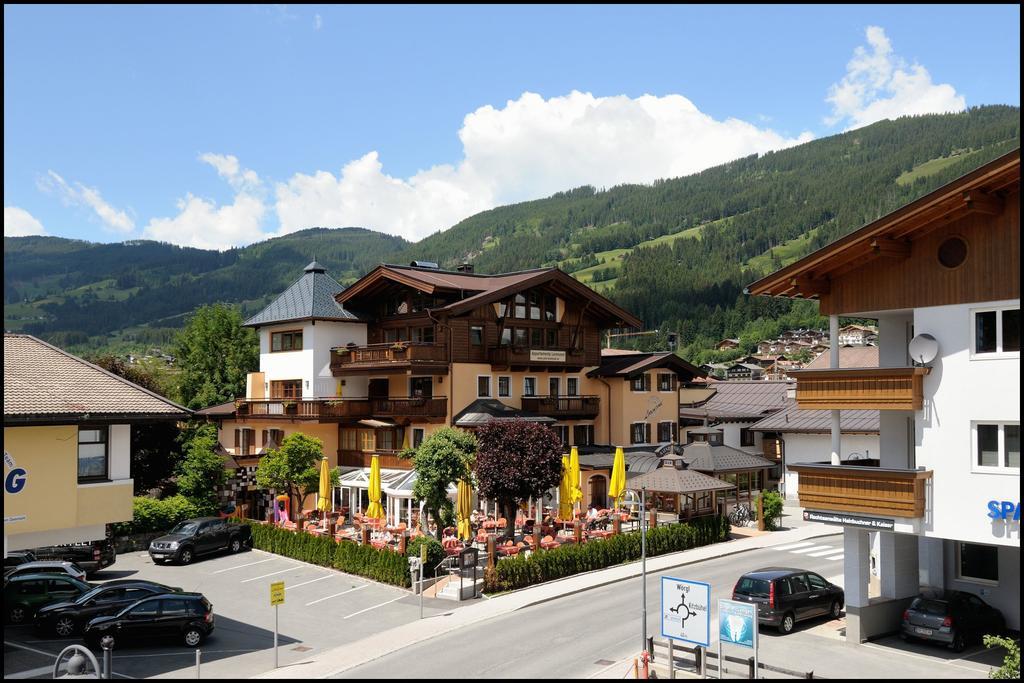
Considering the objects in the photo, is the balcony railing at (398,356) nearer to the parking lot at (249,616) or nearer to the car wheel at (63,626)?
the parking lot at (249,616)

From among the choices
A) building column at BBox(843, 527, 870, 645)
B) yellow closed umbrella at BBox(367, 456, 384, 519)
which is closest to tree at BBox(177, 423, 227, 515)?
yellow closed umbrella at BBox(367, 456, 384, 519)

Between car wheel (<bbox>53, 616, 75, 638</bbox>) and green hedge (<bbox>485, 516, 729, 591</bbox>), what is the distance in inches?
493

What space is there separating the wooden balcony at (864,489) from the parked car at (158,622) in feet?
53.7

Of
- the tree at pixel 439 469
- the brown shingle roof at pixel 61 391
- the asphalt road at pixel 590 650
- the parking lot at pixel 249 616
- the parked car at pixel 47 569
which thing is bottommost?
the parking lot at pixel 249 616

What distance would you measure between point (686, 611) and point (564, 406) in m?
26.9

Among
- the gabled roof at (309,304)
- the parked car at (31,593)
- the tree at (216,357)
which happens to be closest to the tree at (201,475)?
the gabled roof at (309,304)

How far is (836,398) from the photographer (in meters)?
21.8

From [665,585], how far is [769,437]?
37.3 metres

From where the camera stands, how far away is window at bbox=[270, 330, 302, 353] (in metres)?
48.4

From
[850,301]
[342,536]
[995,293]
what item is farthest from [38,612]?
[995,293]

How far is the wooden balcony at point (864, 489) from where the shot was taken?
20.0m

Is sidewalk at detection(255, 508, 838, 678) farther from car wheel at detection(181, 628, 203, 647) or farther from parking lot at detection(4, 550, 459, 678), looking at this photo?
car wheel at detection(181, 628, 203, 647)

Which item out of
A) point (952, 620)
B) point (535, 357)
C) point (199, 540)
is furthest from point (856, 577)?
point (199, 540)

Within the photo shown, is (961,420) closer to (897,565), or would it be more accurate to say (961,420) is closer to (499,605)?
(897,565)
